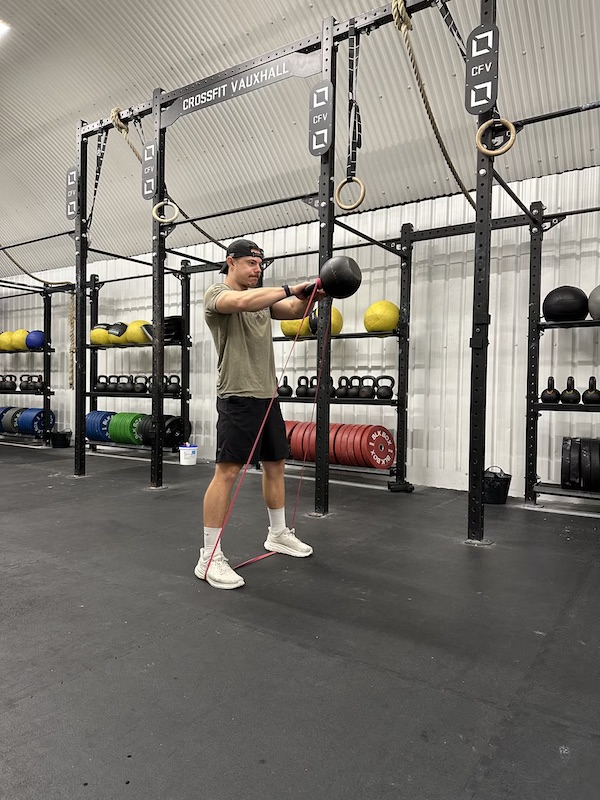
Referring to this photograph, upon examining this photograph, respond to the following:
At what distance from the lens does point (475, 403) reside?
9.73ft

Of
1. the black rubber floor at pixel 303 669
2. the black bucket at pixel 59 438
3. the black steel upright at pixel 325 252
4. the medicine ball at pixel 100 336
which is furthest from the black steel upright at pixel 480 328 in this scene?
the black bucket at pixel 59 438

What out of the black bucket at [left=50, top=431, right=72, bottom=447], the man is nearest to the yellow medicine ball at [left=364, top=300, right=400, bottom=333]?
the man

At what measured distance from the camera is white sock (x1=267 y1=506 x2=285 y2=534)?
267cm

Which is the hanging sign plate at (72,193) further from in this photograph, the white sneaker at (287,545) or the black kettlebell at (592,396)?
the black kettlebell at (592,396)

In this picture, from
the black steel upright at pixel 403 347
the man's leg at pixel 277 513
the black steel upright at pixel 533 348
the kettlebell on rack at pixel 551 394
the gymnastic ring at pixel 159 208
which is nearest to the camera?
the man's leg at pixel 277 513

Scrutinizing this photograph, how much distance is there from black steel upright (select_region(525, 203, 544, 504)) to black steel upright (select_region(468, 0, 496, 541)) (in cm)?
112

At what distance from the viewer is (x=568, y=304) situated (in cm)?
371

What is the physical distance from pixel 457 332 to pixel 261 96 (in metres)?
2.82

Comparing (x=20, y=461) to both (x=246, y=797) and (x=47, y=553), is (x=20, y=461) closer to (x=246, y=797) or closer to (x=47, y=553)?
(x=47, y=553)

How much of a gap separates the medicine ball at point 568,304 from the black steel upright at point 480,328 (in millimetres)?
1069

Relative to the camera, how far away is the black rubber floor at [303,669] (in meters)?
1.17

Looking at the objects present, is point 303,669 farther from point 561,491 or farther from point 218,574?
point 561,491

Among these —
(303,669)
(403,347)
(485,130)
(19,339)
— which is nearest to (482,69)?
(485,130)

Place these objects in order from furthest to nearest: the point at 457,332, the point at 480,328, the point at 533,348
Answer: the point at 457,332 → the point at 533,348 → the point at 480,328
